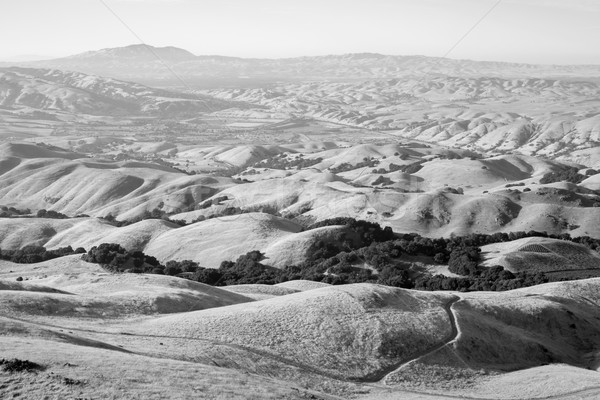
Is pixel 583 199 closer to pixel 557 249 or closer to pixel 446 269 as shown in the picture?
pixel 557 249

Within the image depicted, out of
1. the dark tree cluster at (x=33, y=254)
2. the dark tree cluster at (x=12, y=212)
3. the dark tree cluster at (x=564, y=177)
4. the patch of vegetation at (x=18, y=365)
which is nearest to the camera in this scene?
the patch of vegetation at (x=18, y=365)

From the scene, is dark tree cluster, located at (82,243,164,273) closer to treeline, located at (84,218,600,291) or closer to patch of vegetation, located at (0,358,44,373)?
treeline, located at (84,218,600,291)

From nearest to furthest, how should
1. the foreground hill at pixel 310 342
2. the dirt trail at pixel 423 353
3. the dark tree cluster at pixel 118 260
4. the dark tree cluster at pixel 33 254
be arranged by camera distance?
the foreground hill at pixel 310 342 < the dirt trail at pixel 423 353 < the dark tree cluster at pixel 118 260 < the dark tree cluster at pixel 33 254

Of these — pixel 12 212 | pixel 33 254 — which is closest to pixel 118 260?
pixel 33 254

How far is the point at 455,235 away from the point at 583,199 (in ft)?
106

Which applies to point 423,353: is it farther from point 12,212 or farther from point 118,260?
point 12,212

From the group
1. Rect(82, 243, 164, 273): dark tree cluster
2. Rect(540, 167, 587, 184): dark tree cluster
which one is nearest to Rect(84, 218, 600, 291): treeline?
Rect(82, 243, 164, 273): dark tree cluster

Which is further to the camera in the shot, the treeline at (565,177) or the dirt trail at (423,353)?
the treeline at (565,177)

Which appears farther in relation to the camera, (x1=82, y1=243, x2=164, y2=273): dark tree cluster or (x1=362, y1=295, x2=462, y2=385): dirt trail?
(x1=82, y1=243, x2=164, y2=273): dark tree cluster

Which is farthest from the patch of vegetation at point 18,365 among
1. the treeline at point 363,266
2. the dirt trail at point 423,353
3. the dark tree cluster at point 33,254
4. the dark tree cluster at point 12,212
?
the dark tree cluster at point 12,212

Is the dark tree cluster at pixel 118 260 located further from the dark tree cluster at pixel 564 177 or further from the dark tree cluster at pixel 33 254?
the dark tree cluster at pixel 564 177

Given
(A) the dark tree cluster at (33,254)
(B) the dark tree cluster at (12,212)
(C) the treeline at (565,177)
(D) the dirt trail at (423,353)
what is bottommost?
(B) the dark tree cluster at (12,212)

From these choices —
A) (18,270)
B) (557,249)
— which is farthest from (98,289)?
(557,249)

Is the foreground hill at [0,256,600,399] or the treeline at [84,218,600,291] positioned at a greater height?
the foreground hill at [0,256,600,399]
